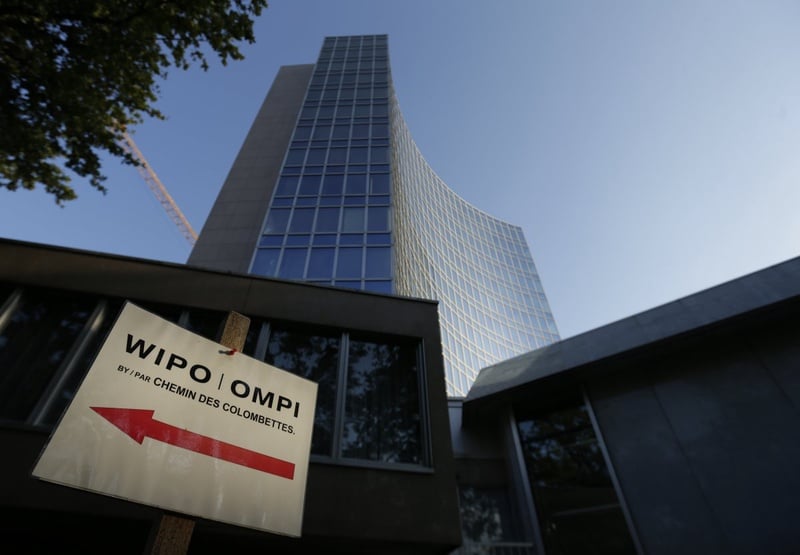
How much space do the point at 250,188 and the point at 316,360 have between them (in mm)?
20619

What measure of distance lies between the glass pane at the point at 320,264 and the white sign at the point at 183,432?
15.4 meters

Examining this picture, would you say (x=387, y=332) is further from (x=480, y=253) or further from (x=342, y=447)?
(x=480, y=253)

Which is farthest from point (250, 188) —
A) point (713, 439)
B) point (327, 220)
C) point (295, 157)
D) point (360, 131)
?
point (713, 439)

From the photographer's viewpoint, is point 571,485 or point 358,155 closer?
point 571,485

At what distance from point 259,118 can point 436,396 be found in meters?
31.0

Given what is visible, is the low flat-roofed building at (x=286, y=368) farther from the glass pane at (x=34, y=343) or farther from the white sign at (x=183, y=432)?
the white sign at (x=183, y=432)

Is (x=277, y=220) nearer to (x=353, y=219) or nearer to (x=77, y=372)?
(x=353, y=219)

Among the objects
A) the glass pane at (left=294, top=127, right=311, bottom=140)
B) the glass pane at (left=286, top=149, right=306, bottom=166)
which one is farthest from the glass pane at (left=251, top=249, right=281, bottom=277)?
the glass pane at (left=294, top=127, right=311, bottom=140)

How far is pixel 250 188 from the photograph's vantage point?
82.8ft

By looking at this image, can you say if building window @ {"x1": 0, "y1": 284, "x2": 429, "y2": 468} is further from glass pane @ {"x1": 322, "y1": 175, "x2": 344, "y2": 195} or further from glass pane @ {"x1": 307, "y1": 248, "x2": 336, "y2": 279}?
glass pane @ {"x1": 322, "y1": 175, "x2": 344, "y2": 195}

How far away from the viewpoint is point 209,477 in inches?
97.6

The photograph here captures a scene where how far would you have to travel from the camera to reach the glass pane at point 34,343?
6059 mm

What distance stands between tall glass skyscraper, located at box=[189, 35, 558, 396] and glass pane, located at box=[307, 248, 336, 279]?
75 millimetres

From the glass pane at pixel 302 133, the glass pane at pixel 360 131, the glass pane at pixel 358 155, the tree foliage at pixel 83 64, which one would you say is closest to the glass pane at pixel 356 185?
the glass pane at pixel 358 155
